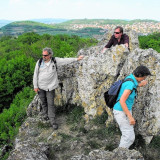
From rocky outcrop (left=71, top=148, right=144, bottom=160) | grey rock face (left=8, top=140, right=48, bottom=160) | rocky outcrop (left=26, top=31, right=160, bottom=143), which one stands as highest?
rocky outcrop (left=26, top=31, right=160, bottom=143)

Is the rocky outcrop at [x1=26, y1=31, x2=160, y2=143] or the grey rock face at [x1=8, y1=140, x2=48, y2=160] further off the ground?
the rocky outcrop at [x1=26, y1=31, x2=160, y2=143]

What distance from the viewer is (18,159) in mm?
6188

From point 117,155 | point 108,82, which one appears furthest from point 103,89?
point 117,155

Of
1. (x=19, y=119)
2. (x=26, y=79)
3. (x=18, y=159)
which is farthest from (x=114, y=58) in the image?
(x=26, y=79)

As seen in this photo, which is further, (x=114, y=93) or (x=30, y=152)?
(x=30, y=152)

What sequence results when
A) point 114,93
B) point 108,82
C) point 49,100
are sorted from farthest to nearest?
point 49,100 < point 108,82 < point 114,93

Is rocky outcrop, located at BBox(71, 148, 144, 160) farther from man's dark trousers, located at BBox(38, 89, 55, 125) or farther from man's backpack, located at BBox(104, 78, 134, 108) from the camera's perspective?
man's dark trousers, located at BBox(38, 89, 55, 125)

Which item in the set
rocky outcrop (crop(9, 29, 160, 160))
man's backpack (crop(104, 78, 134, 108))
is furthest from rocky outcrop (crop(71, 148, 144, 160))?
man's backpack (crop(104, 78, 134, 108))

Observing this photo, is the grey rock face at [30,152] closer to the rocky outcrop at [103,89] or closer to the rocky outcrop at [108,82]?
the rocky outcrop at [103,89]

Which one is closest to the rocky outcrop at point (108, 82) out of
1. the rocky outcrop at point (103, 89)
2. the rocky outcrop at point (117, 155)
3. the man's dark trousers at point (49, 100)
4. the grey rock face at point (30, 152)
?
the rocky outcrop at point (103, 89)

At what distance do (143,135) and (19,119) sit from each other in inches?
326

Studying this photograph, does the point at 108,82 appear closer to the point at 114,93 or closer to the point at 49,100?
the point at 114,93

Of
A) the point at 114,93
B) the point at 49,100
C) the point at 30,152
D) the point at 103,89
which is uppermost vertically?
the point at 114,93

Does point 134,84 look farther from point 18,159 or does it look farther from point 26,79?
point 26,79
